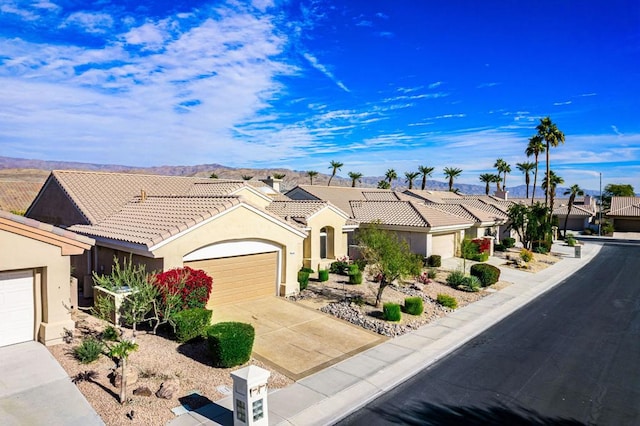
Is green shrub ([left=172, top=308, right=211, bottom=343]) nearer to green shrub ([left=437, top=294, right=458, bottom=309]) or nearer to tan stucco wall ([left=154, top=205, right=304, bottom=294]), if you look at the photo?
tan stucco wall ([left=154, top=205, right=304, bottom=294])

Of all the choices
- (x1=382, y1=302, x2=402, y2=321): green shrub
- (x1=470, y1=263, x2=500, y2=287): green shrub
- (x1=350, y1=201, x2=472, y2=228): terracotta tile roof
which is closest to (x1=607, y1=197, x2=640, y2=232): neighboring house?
(x1=350, y1=201, x2=472, y2=228): terracotta tile roof

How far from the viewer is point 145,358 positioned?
11031 mm

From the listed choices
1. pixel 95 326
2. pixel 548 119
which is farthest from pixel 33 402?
pixel 548 119

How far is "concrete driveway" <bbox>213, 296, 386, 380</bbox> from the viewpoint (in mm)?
11883

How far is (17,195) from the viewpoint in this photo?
117 ft

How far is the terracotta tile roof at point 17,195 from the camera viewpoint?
109 ft

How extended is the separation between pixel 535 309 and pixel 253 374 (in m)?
15.3

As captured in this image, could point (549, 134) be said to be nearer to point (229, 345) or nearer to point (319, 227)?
point (319, 227)

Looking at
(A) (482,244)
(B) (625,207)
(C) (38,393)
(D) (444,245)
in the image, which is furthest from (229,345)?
(B) (625,207)

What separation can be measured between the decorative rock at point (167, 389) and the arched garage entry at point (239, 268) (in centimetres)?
629

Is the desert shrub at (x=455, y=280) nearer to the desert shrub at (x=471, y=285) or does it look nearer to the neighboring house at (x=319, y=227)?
the desert shrub at (x=471, y=285)

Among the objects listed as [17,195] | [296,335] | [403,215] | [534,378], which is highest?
[17,195]

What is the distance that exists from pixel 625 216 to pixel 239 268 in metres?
68.4

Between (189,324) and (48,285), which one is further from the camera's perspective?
(189,324)
